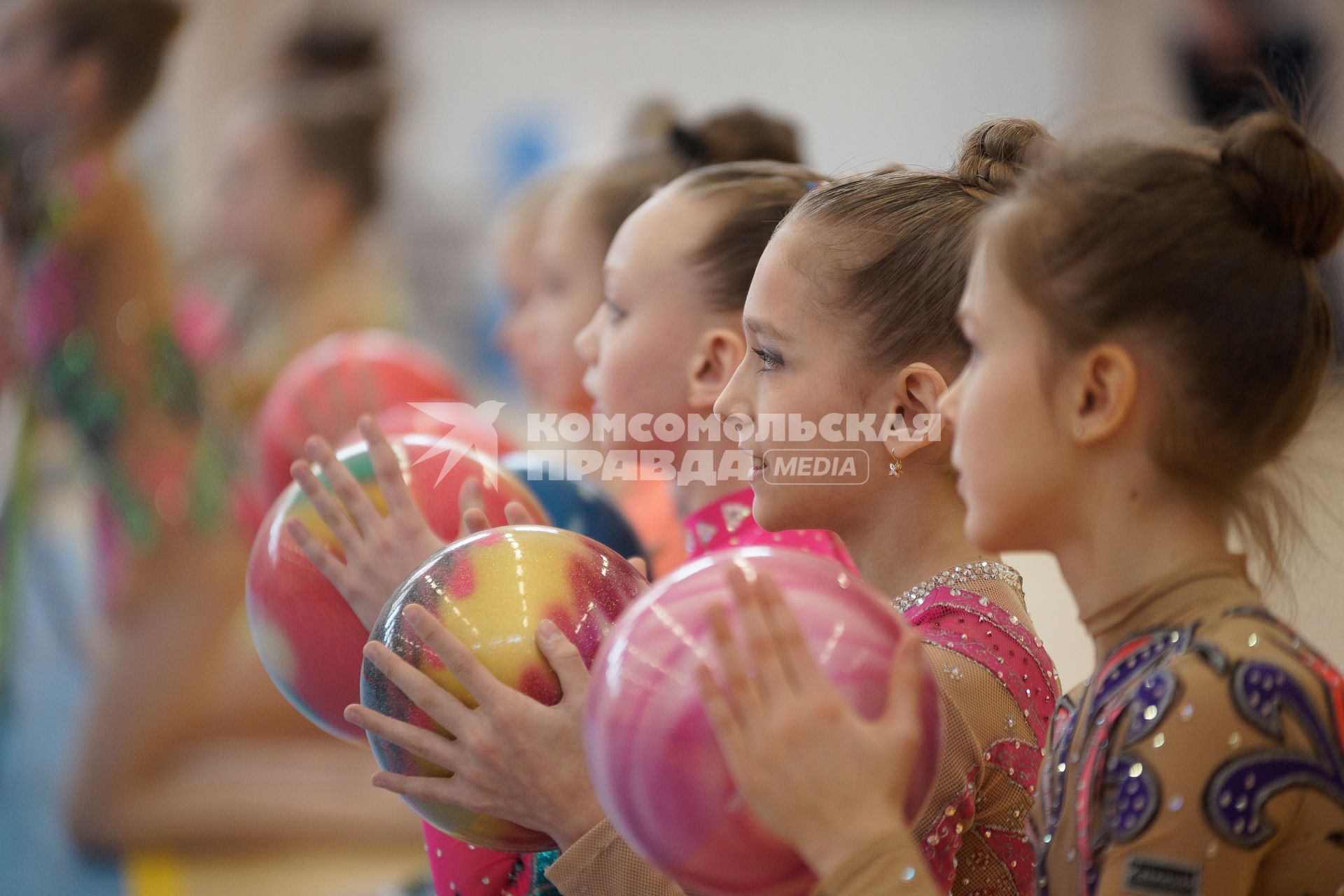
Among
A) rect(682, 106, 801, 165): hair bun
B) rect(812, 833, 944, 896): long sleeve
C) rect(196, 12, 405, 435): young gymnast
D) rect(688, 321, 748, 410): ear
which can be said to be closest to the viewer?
rect(812, 833, 944, 896): long sleeve

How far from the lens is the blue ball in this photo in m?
1.60

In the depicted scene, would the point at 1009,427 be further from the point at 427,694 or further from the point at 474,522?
the point at 474,522

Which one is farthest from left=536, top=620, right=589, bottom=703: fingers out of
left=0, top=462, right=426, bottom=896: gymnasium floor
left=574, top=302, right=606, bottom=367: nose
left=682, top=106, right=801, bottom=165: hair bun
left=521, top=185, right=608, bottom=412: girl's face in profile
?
left=0, top=462, right=426, bottom=896: gymnasium floor

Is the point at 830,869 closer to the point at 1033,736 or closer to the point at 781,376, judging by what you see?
the point at 1033,736

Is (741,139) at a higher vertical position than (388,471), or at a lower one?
higher

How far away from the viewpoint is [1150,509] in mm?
925

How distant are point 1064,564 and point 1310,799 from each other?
8.6 inches

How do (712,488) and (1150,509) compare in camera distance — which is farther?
(712,488)

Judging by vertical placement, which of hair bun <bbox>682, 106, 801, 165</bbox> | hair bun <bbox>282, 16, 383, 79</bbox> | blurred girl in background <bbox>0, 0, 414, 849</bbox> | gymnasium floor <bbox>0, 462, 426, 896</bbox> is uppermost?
hair bun <bbox>282, 16, 383, 79</bbox>

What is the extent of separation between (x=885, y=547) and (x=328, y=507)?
1.79 ft

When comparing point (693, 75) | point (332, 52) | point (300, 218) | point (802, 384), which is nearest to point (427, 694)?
point (802, 384)

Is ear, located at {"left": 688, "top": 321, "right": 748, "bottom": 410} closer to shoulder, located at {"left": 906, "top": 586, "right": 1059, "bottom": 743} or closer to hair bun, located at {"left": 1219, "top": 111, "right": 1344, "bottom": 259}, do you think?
shoulder, located at {"left": 906, "top": 586, "right": 1059, "bottom": 743}

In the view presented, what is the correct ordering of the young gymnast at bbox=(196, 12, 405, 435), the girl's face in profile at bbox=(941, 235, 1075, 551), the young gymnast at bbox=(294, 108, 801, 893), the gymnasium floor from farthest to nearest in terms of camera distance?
the young gymnast at bbox=(196, 12, 405, 435) < the gymnasium floor < the young gymnast at bbox=(294, 108, 801, 893) < the girl's face in profile at bbox=(941, 235, 1075, 551)

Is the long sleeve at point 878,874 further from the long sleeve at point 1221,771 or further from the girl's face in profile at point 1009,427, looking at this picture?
the girl's face in profile at point 1009,427
